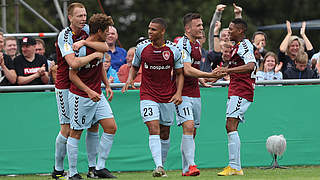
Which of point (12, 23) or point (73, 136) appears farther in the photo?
point (12, 23)

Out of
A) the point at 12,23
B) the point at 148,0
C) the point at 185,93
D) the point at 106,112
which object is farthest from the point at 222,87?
the point at 148,0

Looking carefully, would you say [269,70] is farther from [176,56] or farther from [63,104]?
[63,104]

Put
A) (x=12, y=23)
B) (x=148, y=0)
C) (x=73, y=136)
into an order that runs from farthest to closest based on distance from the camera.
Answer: (x=148, y=0), (x=12, y=23), (x=73, y=136)

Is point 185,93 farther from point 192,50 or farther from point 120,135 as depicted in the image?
point 120,135

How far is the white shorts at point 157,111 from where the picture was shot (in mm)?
10870

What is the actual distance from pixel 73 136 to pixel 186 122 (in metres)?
1.75

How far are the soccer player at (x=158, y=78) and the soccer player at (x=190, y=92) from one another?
177 mm

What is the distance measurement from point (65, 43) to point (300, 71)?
5.54 metres

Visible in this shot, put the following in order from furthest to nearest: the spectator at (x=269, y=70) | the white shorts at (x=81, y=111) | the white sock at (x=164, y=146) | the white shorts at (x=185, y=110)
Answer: the spectator at (x=269, y=70) < the white sock at (x=164, y=146) < the white shorts at (x=185, y=110) < the white shorts at (x=81, y=111)

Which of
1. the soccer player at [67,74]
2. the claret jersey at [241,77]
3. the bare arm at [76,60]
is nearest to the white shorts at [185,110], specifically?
the claret jersey at [241,77]

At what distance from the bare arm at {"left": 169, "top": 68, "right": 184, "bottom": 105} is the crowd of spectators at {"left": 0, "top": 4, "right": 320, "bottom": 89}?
5.93 ft

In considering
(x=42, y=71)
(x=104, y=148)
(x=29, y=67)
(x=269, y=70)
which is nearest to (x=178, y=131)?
(x=104, y=148)

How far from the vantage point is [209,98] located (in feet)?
42.5

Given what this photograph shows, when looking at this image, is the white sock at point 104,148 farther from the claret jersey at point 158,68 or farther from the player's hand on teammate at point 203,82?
the player's hand on teammate at point 203,82
